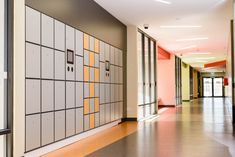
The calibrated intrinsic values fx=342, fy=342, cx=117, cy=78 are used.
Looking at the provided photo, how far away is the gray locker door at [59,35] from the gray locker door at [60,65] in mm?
116

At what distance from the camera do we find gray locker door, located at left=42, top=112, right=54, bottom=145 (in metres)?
5.84

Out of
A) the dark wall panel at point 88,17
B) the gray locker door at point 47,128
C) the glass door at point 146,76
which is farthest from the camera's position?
the glass door at point 146,76

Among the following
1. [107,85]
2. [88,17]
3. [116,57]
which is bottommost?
[107,85]

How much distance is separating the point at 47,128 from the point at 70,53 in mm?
1707

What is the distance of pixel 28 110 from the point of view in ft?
17.5

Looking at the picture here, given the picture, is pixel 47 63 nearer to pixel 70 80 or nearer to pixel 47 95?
pixel 47 95

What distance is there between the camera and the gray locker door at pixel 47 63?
5.86m

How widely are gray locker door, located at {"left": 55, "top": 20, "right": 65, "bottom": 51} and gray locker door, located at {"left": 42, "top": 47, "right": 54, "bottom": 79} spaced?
0.96ft

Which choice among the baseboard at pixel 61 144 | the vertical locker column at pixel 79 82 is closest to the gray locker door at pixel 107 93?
the baseboard at pixel 61 144

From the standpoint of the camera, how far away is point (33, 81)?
5.52 metres

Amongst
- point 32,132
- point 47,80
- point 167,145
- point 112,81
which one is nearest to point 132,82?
point 112,81

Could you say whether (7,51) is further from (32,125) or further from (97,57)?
(97,57)

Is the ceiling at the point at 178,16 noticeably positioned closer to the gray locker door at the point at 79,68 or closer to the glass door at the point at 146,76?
the glass door at the point at 146,76

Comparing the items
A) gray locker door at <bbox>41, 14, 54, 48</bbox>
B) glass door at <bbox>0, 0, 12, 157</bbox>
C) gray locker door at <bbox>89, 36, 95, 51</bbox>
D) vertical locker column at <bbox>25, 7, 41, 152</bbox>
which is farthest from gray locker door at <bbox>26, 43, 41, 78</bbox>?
gray locker door at <bbox>89, 36, 95, 51</bbox>
